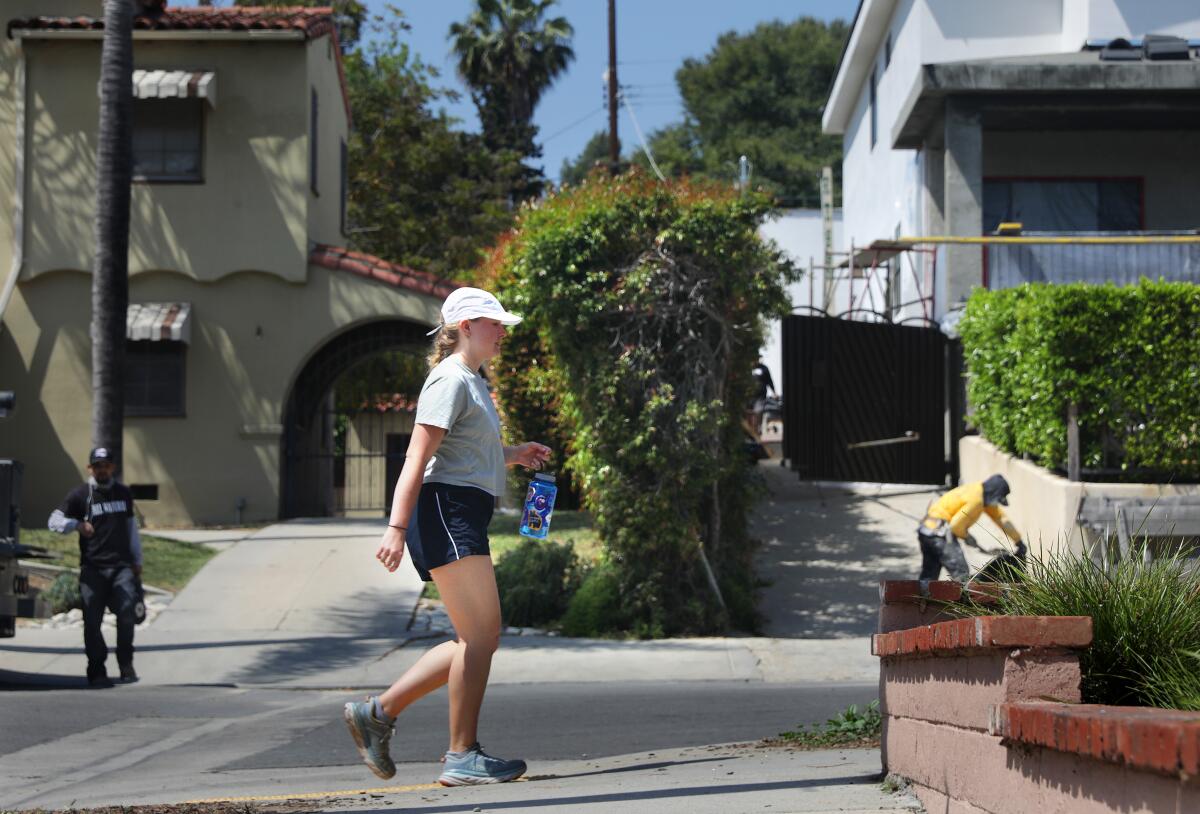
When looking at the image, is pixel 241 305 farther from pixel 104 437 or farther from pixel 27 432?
pixel 104 437

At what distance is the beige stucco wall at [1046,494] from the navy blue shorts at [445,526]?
704 cm

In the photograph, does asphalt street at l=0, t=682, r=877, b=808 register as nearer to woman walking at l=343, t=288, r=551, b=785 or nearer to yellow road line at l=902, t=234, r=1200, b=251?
woman walking at l=343, t=288, r=551, b=785

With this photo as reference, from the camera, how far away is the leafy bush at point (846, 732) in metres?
6.64

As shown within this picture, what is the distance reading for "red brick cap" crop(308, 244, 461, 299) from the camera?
20.2 metres

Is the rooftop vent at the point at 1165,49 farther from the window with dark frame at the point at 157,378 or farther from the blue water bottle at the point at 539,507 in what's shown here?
the blue water bottle at the point at 539,507

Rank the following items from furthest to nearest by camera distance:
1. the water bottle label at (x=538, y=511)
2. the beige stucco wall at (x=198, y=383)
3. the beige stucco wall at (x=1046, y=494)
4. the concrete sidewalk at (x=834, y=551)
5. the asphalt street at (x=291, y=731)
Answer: the beige stucco wall at (x=198, y=383) < the concrete sidewalk at (x=834, y=551) < the beige stucco wall at (x=1046, y=494) < the asphalt street at (x=291, y=731) < the water bottle label at (x=538, y=511)

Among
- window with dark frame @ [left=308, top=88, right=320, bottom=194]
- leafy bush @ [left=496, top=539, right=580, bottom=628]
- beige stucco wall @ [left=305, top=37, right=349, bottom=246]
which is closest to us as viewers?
leafy bush @ [left=496, top=539, right=580, bottom=628]

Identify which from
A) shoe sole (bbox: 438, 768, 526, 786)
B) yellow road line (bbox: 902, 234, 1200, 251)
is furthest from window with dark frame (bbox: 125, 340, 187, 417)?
shoe sole (bbox: 438, 768, 526, 786)

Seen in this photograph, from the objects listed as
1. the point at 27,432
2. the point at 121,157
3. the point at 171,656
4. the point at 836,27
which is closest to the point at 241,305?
the point at 27,432

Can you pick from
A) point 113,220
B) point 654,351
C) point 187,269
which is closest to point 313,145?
point 187,269

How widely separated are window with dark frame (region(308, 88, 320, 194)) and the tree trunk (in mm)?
6883

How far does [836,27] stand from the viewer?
2483 inches

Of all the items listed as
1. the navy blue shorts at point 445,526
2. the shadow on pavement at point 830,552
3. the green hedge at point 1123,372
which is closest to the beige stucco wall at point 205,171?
the shadow on pavement at point 830,552

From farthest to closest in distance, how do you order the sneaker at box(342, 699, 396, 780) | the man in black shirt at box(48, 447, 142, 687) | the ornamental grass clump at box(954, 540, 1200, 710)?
the man in black shirt at box(48, 447, 142, 687)
the sneaker at box(342, 699, 396, 780)
the ornamental grass clump at box(954, 540, 1200, 710)
